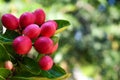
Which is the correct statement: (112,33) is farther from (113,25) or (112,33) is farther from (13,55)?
(13,55)

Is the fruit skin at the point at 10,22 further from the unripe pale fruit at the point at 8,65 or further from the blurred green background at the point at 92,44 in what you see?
the blurred green background at the point at 92,44

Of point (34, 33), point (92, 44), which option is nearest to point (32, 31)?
point (34, 33)

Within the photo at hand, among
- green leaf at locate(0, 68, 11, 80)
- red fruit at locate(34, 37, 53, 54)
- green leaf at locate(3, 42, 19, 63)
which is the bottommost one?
green leaf at locate(0, 68, 11, 80)

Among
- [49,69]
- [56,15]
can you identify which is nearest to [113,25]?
[56,15]

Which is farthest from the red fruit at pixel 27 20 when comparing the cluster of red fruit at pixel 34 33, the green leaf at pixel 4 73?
the green leaf at pixel 4 73

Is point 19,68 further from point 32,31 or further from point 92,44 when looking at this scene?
point 92,44

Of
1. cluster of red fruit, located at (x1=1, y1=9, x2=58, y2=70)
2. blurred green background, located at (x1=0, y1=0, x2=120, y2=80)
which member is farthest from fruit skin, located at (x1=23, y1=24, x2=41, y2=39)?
blurred green background, located at (x1=0, y1=0, x2=120, y2=80)

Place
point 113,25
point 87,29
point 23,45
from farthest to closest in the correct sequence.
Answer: point 87,29
point 113,25
point 23,45

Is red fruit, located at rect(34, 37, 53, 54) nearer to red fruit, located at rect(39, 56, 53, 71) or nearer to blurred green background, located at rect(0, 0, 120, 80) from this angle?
red fruit, located at rect(39, 56, 53, 71)
